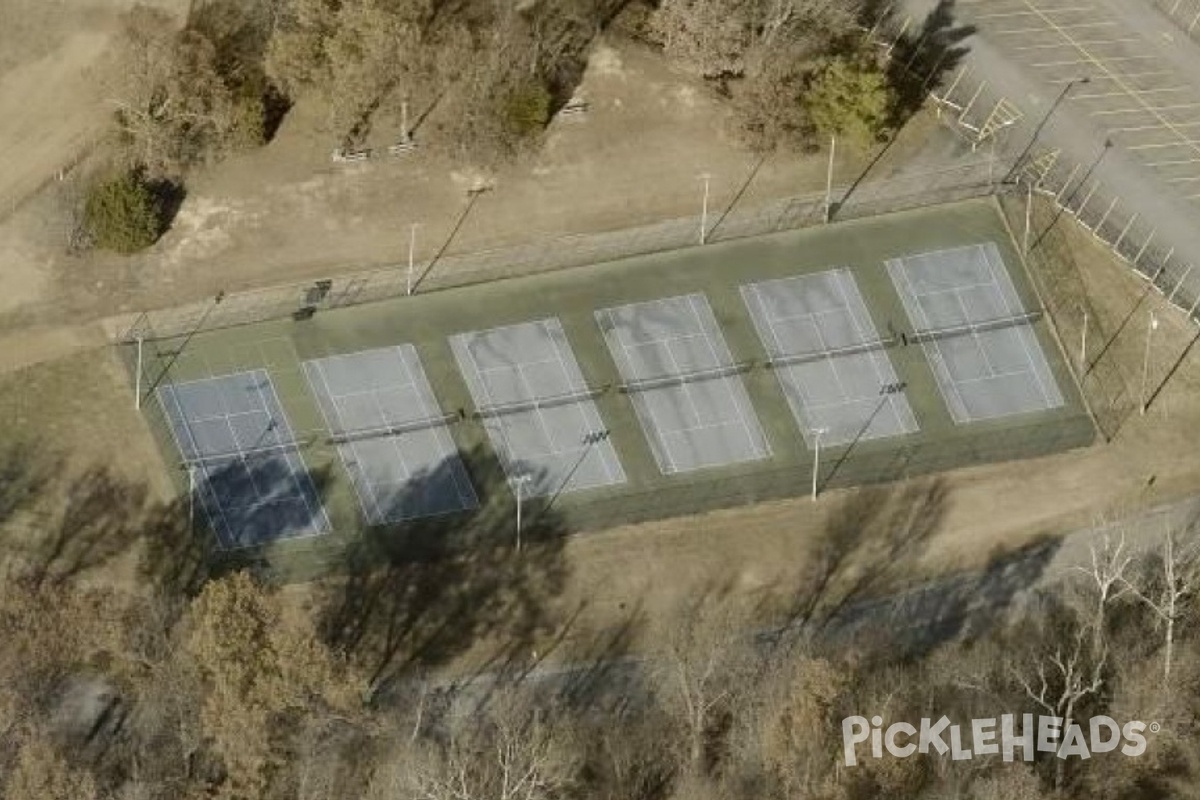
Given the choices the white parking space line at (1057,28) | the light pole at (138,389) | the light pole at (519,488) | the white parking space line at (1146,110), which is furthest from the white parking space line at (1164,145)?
the light pole at (138,389)

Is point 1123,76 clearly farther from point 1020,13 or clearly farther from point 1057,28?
point 1020,13

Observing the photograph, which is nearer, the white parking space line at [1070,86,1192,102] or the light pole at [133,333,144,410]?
the light pole at [133,333,144,410]

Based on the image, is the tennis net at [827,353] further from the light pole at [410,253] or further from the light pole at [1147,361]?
the light pole at [410,253]

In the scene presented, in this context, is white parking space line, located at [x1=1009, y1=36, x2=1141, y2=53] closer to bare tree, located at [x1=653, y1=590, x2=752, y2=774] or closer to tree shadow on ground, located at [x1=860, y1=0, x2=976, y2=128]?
tree shadow on ground, located at [x1=860, y1=0, x2=976, y2=128]

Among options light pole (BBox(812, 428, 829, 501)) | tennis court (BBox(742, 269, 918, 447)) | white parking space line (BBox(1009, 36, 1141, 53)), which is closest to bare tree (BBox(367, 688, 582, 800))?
light pole (BBox(812, 428, 829, 501))

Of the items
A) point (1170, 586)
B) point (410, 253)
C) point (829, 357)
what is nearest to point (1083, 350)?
point (829, 357)

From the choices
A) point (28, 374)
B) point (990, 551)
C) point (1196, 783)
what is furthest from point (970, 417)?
point (28, 374)

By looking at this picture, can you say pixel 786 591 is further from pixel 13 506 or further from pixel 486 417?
pixel 13 506
